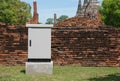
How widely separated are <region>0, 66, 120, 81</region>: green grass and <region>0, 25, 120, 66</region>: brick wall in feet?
2.13

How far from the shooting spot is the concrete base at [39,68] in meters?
11.1

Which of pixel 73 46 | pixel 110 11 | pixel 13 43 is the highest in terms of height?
pixel 110 11

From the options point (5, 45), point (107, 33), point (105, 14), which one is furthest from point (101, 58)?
point (105, 14)

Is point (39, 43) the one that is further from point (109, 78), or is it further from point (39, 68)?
point (109, 78)

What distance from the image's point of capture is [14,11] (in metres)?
49.6

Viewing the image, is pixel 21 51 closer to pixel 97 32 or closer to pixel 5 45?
pixel 5 45

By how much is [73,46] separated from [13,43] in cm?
219

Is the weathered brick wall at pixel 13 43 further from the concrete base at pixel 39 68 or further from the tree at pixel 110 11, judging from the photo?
the tree at pixel 110 11

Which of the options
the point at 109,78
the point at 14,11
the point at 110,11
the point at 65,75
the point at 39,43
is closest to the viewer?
the point at 109,78

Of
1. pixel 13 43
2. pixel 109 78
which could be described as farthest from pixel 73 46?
pixel 109 78

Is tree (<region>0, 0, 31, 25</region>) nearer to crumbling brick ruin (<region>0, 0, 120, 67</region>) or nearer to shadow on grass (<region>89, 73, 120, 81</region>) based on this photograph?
crumbling brick ruin (<region>0, 0, 120, 67</region>)

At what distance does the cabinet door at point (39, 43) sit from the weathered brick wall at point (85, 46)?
1.86 meters

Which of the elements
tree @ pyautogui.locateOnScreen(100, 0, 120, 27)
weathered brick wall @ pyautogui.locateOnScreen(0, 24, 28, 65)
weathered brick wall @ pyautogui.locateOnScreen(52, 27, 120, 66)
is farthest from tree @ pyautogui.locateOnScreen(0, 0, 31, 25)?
weathered brick wall @ pyautogui.locateOnScreen(52, 27, 120, 66)

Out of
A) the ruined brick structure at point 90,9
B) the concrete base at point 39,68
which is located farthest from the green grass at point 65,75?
the ruined brick structure at point 90,9
